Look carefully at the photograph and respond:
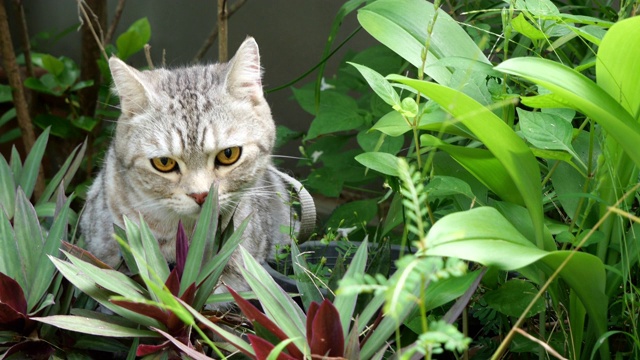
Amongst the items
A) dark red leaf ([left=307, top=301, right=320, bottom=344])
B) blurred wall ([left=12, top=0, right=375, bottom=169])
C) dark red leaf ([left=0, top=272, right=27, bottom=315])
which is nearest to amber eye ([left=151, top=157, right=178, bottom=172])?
dark red leaf ([left=0, top=272, right=27, bottom=315])

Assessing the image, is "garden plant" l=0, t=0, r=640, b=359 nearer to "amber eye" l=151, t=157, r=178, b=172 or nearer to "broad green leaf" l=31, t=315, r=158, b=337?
"broad green leaf" l=31, t=315, r=158, b=337

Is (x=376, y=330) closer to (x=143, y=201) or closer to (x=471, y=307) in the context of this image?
(x=471, y=307)

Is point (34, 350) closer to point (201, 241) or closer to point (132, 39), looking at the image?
point (201, 241)

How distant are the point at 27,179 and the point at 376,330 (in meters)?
1.10

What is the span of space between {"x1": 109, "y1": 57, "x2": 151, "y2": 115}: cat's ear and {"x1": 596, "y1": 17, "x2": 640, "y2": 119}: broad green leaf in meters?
0.92

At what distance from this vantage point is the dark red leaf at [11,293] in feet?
4.03

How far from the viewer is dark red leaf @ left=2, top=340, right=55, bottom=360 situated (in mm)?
1235

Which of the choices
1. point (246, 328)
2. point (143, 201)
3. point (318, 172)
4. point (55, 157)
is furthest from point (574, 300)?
point (55, 157)

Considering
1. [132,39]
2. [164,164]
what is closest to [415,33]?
[164,164]

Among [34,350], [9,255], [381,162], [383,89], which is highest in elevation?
[383,89]

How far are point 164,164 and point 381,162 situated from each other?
0.56 meters

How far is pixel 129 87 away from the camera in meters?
1.60

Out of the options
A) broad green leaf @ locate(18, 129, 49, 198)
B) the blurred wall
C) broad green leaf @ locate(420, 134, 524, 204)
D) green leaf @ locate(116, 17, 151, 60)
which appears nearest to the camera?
broad green leaf @ locate(420, 134, 524, 204)

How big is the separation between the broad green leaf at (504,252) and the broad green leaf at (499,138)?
3.5 inches
